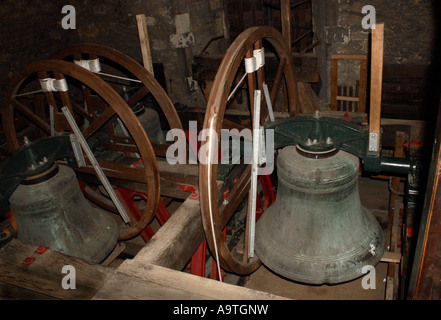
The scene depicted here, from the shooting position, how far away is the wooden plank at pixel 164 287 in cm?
145

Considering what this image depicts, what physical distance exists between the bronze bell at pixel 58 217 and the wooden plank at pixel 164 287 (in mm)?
760

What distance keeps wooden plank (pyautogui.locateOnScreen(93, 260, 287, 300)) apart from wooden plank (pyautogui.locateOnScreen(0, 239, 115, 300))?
0.13 m

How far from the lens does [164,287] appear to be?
1.56m

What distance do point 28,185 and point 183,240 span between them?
989 mm

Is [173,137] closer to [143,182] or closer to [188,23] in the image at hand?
[143,182]

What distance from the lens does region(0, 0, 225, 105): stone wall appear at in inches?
213

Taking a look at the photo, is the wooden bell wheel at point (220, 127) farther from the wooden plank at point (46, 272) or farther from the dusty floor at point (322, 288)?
the dusty floor at point (322, 288)

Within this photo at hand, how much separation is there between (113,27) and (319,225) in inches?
213

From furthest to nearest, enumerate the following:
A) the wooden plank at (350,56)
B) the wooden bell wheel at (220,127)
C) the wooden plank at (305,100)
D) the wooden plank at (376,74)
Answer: the wooden plank at (350,56), the wooden plank at (305,100), the wooden bell wheel at (220,127), the wooden plank at (376,74)

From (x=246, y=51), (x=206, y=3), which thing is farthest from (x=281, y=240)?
(x=206, y=3)

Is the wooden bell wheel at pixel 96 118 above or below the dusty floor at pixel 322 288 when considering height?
above

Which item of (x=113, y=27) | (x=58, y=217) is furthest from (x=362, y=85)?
(x=58, y=217)

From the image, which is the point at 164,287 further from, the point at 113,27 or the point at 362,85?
the point at 113,27

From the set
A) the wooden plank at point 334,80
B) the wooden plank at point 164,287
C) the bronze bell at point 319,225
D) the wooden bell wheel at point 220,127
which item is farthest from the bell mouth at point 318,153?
the wooden plank at point 334,80
